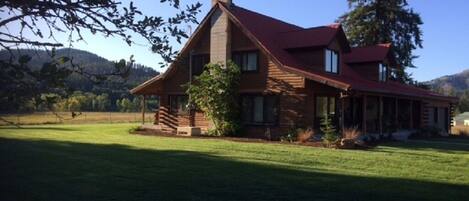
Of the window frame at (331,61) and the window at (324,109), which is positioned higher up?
the window frame at (331,61)

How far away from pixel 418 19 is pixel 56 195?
142ft

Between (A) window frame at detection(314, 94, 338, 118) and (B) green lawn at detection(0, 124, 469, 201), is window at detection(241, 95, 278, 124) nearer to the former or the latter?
(A) window frame at detection(314, 94, 338, 118)

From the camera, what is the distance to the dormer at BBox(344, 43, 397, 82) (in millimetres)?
32875

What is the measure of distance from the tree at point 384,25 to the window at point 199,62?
2092 centimetres

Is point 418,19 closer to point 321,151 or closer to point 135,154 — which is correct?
point 321,151

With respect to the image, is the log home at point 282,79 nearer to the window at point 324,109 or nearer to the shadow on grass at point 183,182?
the window at point 324,109

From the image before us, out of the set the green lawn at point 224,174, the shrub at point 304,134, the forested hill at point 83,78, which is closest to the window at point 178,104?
the shrub at point 304,134

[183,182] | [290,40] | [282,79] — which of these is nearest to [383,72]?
[290,40]

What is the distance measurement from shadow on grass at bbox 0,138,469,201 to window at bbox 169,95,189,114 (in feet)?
51.7

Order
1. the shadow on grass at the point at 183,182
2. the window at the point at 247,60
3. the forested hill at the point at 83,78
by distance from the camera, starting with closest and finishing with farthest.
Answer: the forested hill at the point at 83,78, the shadow on grass at the point at 183,182, the window at the point at 247,60

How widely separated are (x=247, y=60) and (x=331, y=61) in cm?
438

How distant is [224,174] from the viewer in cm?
1197

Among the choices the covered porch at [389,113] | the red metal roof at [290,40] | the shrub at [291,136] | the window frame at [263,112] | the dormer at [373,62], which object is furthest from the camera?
the dormer at [373,62]

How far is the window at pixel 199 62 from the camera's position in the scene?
29.5 meters
